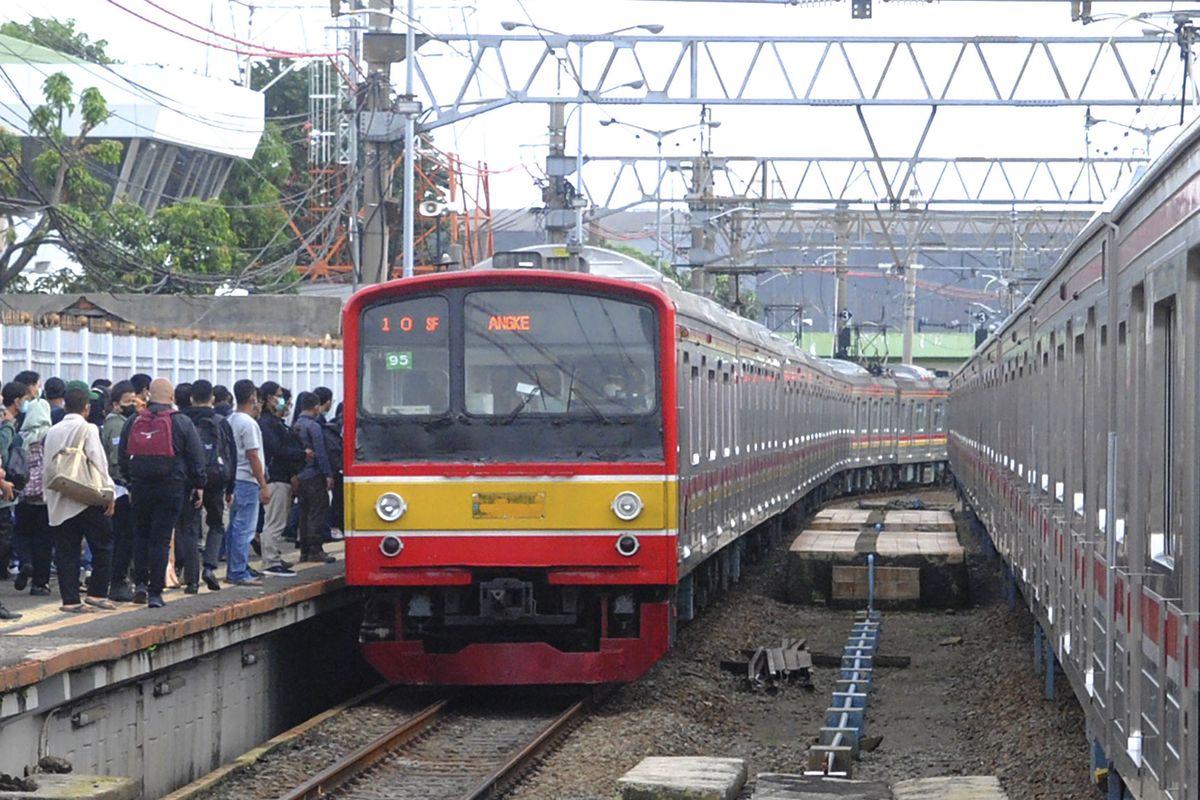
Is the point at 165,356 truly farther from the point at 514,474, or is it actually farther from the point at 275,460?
the point at 514,474

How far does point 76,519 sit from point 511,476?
2595 mm

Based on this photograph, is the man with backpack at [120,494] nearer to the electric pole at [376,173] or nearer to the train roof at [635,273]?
the train roof at [635,273]

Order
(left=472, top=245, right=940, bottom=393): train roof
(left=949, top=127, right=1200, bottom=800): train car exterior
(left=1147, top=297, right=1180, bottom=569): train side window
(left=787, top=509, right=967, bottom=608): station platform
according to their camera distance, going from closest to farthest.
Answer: (left=949, top=127, right=1200, bottom=800): train car exterior < (left=1147, top=297, right=1180, bottom=569): train side window < (left=472, top=245, right=940, bottom=393): train roof < (left=787, top=509, right=967, bottom=608): station platform

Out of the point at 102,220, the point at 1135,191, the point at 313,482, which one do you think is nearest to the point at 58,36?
the point at 102,220

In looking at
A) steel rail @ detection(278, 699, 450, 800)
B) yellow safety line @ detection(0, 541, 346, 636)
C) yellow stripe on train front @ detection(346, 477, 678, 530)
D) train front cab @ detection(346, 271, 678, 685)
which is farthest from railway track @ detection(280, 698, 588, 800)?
yellow safety line @ detection(0, 541, 346, 636)

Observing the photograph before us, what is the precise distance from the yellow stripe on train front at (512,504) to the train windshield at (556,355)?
1.52 feet

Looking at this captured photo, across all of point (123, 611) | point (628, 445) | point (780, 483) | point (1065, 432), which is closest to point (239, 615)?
point (123, 611)

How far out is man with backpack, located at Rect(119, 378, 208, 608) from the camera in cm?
1130

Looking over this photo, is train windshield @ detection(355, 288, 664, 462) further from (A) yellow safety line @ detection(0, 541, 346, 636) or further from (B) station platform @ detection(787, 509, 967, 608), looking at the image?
(B) station platform @ detection(787, 509, 967, 608)

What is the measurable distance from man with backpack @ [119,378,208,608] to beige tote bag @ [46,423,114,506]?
345mm

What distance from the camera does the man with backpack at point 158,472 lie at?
11.3 meters

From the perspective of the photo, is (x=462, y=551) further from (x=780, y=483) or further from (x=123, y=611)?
(x=780, y=483)

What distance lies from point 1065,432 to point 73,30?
47444 mm

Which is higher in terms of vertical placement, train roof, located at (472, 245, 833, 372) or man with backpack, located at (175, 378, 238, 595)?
train roof, located at (472, 245, 833, 372)
